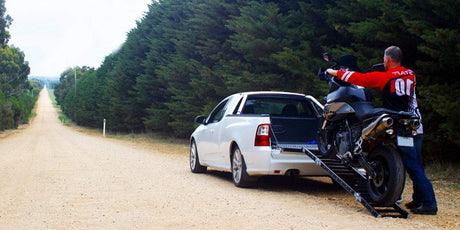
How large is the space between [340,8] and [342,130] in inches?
402

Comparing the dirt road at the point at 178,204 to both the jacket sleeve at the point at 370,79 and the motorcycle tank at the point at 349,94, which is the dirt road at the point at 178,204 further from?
the jacket sleeve at the point at 370,79

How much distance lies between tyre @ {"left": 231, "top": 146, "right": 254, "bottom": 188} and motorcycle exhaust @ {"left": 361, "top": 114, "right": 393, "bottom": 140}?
115 inches

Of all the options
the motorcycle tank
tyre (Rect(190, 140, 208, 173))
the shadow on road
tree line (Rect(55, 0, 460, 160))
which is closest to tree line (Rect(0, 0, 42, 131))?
tree line (Rect(55, 0, 460, 160))

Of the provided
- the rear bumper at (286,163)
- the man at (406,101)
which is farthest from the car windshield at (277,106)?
the man at (406,101)

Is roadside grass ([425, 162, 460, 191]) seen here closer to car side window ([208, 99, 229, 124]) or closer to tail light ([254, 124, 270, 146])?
tail light ([254, 124, 270, 146])

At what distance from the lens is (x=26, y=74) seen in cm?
7931

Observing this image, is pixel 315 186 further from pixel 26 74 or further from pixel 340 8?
pixel 26 74

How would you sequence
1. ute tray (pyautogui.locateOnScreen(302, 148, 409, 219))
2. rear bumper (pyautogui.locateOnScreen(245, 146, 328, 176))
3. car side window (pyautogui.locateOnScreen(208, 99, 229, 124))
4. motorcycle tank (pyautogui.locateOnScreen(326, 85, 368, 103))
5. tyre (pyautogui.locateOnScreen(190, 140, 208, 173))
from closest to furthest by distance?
ute tray (pyautogui.locateOnScreen(302, 148, 409, 219)) < motorcycle tank (pyautogui.locateOnScreen(326, 85, 368, 103)) < rear bumper (pyautogui.locateOnScreen(245, 146, 328, 176)) < car side window (pyautogui.locateOnScreen(208, 99, 229, 124)) < tyre (pyautogui.locateOnScreen(190, 140, 208, 173))

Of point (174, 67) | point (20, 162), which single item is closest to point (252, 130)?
point (20, 162)

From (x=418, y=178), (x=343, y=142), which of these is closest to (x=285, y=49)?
(x=343, y=142)

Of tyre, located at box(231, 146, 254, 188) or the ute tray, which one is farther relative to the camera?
tyre, located at box(231, 146, 254, 188)

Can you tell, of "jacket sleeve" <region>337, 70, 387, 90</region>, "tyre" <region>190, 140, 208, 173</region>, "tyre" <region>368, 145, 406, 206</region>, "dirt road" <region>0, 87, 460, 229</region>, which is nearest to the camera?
"dirt road" <region>0, 87, 460, 229</region>

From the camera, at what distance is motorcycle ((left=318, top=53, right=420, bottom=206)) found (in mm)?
6406

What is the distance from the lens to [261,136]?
8703 mm
